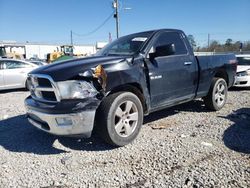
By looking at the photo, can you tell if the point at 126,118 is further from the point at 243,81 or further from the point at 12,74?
the point at 12,74

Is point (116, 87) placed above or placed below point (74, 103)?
above

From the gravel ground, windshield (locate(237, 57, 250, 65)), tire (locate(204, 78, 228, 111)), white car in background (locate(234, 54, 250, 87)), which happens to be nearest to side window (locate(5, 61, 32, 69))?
the gravel ground

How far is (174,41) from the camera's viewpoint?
17.8ft

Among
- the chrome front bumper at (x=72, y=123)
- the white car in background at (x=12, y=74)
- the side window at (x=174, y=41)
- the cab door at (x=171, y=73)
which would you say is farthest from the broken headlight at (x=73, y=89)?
the white car in background at (x=12, y=74)

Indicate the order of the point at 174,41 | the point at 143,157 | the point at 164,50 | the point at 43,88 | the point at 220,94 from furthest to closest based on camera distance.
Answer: the point at 220,94, the point at 174,41, the point at 164,50, the point at 43,88, the point at 143,157

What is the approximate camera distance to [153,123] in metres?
5.48

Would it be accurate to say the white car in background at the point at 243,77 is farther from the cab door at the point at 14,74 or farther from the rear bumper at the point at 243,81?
the cab door at the point at 14,74

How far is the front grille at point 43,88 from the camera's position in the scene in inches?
151

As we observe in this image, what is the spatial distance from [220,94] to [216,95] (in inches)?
7.6

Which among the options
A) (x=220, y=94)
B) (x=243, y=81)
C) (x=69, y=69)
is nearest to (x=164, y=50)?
(x=69, y=69)

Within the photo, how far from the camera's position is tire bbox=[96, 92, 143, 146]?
3896mm

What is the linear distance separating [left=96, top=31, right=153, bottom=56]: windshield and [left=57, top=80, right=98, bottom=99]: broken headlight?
4.30 ft

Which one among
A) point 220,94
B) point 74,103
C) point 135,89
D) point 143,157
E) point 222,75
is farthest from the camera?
point 222,75

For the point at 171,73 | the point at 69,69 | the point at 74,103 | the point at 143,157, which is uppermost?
the point at 69,69
